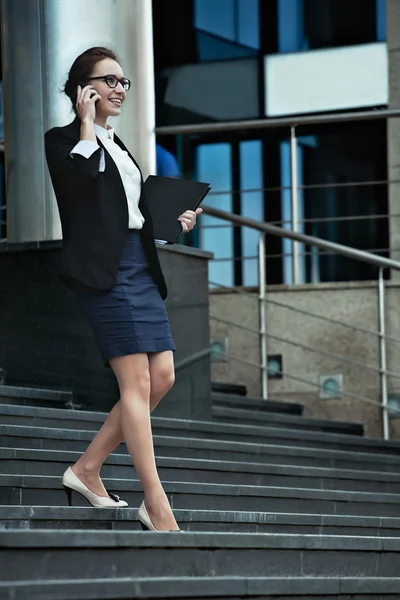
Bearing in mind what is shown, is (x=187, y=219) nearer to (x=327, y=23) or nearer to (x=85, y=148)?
(x=85, y=148)

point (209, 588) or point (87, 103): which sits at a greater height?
point (87, 103)

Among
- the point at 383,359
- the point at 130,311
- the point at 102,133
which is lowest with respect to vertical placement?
the point at 383,359

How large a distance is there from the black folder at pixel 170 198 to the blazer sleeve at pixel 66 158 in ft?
1.06

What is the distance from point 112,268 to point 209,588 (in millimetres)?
970

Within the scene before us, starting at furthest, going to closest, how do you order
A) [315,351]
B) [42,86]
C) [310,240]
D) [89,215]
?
[315,351] < [310,240] < [42,86] < [89,215]

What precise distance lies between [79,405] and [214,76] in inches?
241

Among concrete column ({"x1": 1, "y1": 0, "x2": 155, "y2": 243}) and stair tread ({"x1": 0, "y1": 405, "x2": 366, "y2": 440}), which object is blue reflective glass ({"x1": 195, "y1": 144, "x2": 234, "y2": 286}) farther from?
concrete column ({"x1": 1, "y1": 0, "x2": 155, "y2": 243})

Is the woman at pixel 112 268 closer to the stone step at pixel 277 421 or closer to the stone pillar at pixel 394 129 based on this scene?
the stone step at pixel 277 421

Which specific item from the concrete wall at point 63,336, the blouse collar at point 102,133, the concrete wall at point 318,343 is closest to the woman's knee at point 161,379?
the blouse collar at point 102,133

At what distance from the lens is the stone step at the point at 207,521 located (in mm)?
3975

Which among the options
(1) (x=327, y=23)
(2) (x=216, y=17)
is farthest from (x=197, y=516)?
(2) (x=216, y=17)

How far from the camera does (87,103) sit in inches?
160

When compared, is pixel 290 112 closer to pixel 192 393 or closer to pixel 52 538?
pixel 192 393

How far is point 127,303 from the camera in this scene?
401 centimetres
